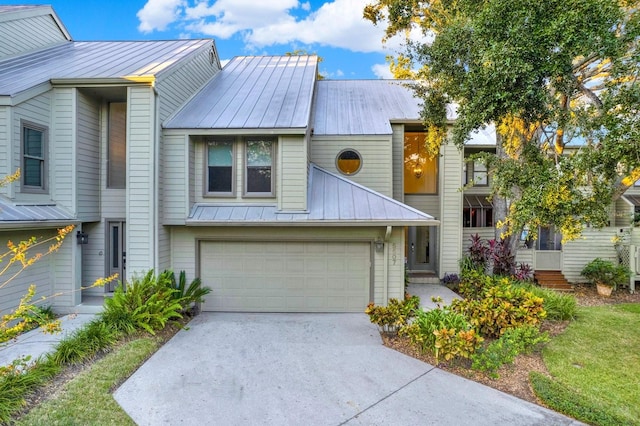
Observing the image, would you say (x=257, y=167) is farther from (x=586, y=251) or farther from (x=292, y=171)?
(x=586, y=251)

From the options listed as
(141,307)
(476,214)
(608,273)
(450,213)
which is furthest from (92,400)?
(608,273)

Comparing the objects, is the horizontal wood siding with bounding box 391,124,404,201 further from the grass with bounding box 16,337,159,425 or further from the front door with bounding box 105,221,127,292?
the grass with bounding box 16,337,159,425

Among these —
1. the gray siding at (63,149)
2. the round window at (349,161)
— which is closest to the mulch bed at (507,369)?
the round window at (349,161)

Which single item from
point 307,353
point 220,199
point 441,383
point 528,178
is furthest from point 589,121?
point 220,199

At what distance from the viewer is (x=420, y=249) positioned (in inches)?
468

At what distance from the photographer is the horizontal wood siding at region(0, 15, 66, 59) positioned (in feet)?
29.9

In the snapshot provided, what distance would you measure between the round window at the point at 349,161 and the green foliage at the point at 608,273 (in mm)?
8688

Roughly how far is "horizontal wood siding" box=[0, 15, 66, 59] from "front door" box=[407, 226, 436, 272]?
1348cm

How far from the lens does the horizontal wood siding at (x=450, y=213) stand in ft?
36.2

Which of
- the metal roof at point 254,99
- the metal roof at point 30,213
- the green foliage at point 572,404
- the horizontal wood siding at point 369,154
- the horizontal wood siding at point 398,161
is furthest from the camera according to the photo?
the horizontal wood siding at point 398,161

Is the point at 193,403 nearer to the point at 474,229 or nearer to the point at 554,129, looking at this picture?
the point at 554,129

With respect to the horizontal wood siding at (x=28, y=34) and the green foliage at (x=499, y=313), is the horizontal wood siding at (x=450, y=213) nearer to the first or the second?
the green foliage at (x=499, y=313)

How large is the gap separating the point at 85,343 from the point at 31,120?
520cm

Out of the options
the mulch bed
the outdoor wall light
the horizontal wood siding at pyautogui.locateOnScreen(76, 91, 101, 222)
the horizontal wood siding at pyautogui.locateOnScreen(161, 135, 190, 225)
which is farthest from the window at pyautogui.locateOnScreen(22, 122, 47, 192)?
the mulch bed
